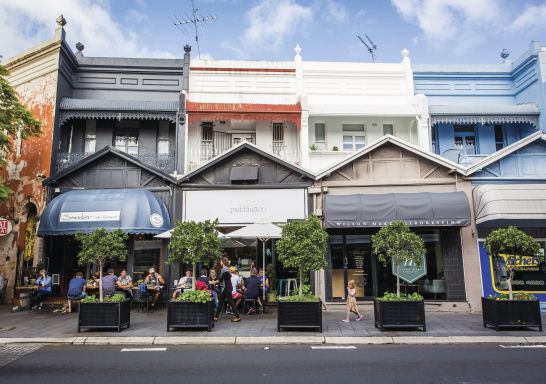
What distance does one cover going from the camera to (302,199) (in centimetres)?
1558

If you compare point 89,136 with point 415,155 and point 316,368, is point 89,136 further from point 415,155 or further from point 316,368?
point 316,368

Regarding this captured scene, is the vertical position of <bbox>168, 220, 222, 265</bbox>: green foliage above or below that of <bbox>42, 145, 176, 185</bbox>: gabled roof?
below

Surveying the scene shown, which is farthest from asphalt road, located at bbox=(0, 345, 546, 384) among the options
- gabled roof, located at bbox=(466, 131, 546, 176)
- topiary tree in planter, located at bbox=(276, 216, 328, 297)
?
gabled roof, located at bbox=(466, 131, 546, 176)

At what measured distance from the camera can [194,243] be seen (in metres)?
10.7

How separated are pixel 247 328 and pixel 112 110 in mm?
10771

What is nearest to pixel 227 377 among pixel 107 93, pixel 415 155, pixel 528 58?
pixel 415 155

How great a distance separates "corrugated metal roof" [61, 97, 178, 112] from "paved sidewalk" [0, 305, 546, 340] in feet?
26.3

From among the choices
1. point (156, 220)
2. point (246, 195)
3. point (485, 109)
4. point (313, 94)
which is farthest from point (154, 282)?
point (485, 109)

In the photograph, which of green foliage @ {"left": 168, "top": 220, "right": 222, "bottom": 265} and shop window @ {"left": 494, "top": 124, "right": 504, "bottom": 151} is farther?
shop window @ {"left": 494, "top": 124, "right": 504, "bottom": 151}

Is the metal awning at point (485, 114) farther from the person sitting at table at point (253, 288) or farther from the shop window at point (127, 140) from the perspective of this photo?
the shop window at point (127, 140)

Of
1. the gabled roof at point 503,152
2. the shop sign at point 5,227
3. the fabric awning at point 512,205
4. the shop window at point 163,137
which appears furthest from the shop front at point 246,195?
the shop sign at point 5,227

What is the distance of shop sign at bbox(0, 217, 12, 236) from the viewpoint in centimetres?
1581

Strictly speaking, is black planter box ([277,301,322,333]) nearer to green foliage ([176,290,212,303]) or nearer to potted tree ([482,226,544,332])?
green foliage ([176,290,212,303])

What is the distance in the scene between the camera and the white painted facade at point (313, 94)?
1769cm
